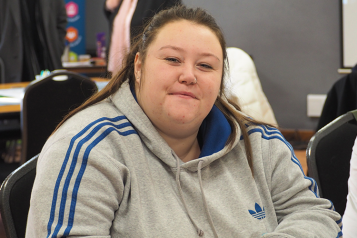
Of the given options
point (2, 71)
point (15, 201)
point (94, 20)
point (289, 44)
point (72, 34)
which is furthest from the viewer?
point (94, 20)

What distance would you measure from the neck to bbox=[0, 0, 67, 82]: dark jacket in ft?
10.1

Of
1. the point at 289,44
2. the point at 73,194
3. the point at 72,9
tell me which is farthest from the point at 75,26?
the point at 73,194

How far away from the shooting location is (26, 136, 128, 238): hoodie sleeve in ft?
2.70

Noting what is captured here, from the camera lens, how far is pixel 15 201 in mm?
959

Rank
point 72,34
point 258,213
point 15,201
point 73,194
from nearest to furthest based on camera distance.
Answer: point 73,194
point 15,201
point 258,213
point 72,34

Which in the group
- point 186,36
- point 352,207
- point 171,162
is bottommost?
point 352,207

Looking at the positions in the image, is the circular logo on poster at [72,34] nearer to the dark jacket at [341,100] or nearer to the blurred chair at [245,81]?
the blurred chair at [245,81]

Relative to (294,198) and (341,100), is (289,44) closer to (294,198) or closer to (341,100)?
(341,100)

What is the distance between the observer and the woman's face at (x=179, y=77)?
103cm

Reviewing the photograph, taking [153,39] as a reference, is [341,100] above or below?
below

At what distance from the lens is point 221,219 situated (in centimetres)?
102

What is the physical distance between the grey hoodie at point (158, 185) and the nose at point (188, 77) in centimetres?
13

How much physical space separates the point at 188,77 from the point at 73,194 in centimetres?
39

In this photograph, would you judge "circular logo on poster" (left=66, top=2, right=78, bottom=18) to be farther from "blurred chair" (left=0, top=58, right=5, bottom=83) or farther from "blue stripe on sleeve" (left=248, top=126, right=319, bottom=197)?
"blue stripe on sleeve" (left=248, top=126, right=319, bottom=197)
